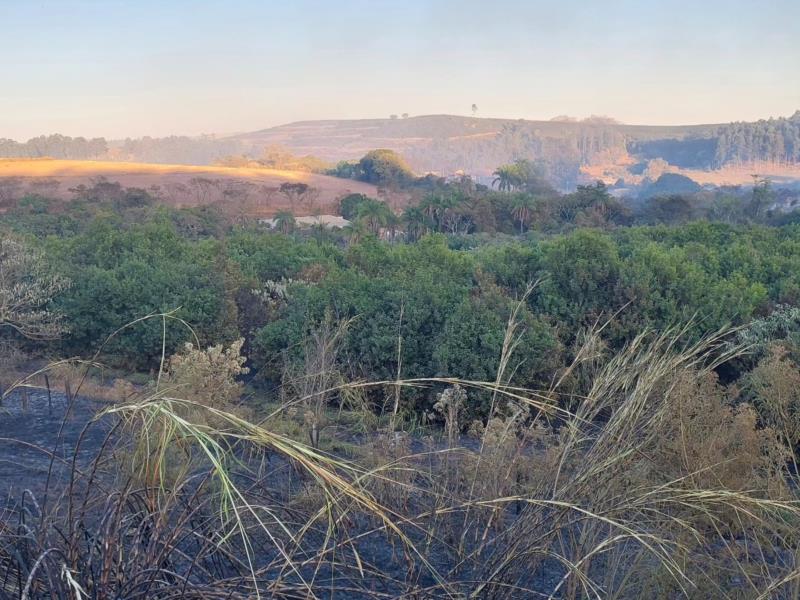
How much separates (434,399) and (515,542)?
25.6 ft

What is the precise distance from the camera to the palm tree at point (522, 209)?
136ft

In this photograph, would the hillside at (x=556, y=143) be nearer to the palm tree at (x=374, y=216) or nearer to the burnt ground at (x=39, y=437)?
the palm tree at (x=374, y=216)

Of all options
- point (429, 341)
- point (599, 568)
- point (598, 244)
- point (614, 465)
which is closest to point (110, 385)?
point (429, 341)

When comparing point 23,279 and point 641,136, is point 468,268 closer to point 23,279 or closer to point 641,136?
point 23,279

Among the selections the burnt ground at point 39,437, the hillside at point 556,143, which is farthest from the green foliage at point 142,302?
the hillside at point 556,143

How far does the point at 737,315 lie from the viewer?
40.2 feet

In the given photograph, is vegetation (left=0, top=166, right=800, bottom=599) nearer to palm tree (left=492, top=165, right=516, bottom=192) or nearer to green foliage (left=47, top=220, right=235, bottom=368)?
green foliage (left=47, top=220, right=235, bottom=368)

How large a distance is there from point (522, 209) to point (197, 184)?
95.0 feet

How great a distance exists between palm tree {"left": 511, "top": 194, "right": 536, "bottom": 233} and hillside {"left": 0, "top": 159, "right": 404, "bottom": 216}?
16257 mm

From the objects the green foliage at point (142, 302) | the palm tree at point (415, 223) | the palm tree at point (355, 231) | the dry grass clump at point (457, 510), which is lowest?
the palm tree at point (415, 223)

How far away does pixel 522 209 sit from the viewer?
138 feet

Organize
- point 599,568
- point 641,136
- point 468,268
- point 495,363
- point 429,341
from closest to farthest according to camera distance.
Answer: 1. point 599,568
2. point 495,363
3. point 429,341
4. point 468,268
5. point 641,136

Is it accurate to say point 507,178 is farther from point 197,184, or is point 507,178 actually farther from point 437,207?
point 437,207

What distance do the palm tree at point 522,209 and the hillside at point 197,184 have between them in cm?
1626
